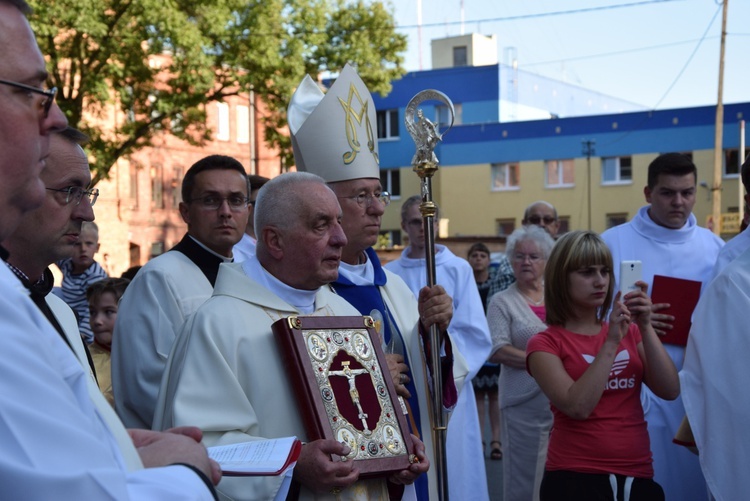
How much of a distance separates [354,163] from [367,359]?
63.4 inches

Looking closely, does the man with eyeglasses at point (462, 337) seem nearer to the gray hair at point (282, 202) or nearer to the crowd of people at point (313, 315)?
the crowd of people at point (313, 315)

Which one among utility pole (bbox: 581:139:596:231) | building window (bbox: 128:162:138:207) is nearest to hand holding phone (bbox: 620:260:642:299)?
building window (bbox: 128:162:138:207)

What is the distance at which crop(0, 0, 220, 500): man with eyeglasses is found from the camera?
1564mm

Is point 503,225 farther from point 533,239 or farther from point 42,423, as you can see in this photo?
point 42,423

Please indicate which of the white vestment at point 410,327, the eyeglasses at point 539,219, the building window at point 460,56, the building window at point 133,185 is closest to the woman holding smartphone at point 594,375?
the white vestment at point 410,327

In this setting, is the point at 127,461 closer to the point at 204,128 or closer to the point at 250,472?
the point at 250,472

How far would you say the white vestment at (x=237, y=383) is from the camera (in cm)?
341

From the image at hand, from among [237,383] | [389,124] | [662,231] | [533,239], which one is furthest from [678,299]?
[389,124]

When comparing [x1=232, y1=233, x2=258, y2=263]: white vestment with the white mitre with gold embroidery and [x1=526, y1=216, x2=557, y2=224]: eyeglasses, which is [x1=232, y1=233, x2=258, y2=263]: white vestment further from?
[x1=526, y1=216, x2=557, y2=224]: eyeglasses

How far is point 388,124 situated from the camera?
4362 cm

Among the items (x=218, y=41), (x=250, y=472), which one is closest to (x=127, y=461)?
(x=250, y=472)

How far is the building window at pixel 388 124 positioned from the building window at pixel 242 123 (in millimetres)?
5982

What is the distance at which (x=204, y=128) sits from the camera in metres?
22.5

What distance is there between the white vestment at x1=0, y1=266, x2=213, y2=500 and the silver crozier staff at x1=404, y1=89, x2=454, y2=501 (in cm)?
273
